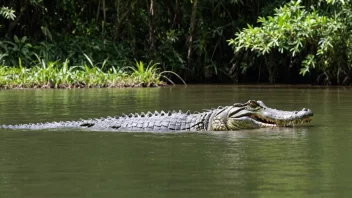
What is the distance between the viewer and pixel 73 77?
66.6 feet

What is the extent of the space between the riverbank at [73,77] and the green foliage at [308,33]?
2650mm

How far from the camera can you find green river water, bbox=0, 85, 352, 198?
5.98 metres

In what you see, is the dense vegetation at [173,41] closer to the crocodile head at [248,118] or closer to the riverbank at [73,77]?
the riverbank at [73,77]

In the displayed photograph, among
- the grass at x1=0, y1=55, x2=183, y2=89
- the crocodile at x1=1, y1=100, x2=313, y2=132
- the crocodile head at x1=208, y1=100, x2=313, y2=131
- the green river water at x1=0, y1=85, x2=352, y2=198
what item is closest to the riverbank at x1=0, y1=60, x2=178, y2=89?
the grass at x1=0, y1=55, x2=183, y2=89

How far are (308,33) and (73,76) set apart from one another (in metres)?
5.60

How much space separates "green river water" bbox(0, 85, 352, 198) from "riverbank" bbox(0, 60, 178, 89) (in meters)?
7.02

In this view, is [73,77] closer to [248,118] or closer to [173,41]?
[173,41]

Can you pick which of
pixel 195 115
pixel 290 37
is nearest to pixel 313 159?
pixel 195 115

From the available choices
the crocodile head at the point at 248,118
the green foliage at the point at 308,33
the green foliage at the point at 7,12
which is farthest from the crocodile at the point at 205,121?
the green foliage at the point at 7,12

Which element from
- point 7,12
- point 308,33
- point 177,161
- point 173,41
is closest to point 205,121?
point 177,161

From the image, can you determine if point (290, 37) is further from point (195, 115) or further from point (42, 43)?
point (195, 115)

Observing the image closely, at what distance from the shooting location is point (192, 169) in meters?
6.94

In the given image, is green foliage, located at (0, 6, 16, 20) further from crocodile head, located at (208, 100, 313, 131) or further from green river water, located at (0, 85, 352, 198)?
crocodile head, located at (208, 100, 313, 131)

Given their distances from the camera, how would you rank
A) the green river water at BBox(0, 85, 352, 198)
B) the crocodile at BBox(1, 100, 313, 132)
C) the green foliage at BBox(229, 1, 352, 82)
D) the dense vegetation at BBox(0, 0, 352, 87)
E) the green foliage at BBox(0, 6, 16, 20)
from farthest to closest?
the green foliage at BBox(0, 6, 16, 20) → the dense vegetation at BBox(0, 0, 352, 87) → the green foliage at BBox(229, 1, 352, 82) → the crocodile at BBox(1, 100, 313, 132) → the green river water at BBox(0, 85, 352, 198)
